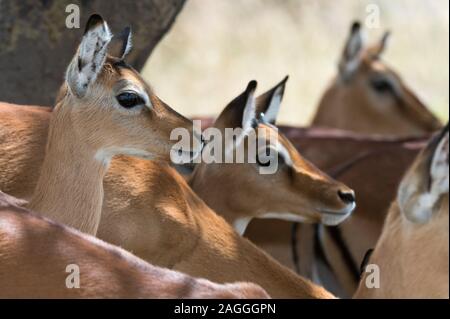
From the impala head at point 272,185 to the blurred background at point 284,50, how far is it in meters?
7.88

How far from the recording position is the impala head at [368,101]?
1012cm

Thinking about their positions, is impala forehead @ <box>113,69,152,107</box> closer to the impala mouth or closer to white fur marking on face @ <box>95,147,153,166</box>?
white fur marking on face @ <box>95,147,153,166</box>

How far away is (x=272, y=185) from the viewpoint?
6027 millimetres

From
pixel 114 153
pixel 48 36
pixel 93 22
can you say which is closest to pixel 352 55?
pixel 48 36

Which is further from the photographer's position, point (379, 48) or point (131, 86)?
point (379, 48)

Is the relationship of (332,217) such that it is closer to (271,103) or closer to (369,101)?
(271,103)

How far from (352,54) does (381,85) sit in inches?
17.0

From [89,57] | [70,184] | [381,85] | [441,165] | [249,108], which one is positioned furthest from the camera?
[381,85]

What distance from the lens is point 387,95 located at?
1014cm

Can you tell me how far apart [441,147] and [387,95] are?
18.5 ft

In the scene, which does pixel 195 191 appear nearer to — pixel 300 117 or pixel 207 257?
pixel 207 257

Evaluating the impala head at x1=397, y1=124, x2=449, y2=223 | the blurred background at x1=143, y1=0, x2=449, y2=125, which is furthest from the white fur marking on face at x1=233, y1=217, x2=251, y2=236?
the blurred background at x1=143, y1=0, x2=449, y2=125

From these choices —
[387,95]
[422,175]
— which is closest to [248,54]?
[387,95]

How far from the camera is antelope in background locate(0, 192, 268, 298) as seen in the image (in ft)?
11.7
